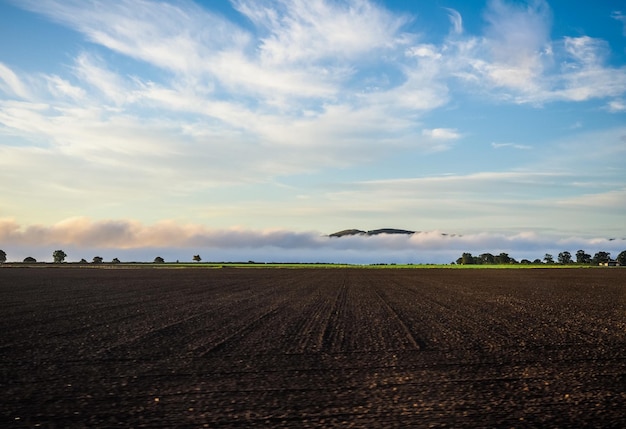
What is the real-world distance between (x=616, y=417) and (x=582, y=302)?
2442 cm

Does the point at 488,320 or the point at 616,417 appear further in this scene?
the point at 488,320

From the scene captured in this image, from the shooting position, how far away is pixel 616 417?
801cm

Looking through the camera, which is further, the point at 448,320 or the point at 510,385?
the point at 448,320

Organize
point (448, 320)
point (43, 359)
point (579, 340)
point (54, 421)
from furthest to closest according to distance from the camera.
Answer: point (448, 320) → point (579, 340) → point (43, 359) → point (54, 421)

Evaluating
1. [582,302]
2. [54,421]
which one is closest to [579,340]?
[54,421]

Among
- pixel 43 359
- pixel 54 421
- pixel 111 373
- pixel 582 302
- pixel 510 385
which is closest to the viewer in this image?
pixel 54 421

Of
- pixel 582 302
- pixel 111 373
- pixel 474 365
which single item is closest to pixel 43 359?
pixel 111 373

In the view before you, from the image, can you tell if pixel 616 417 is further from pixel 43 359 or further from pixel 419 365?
pixel 43 359

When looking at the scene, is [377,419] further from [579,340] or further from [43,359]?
[579,340]

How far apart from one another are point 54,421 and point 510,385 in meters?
7.77

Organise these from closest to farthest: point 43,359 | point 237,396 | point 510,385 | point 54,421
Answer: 1. point 54,421
2. point 237,396
3. point 510,385
4. point 43,359

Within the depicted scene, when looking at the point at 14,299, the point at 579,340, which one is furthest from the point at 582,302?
the point at 14,299

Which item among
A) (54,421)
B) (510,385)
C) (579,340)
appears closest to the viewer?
(54,421)

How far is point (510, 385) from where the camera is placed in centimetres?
991
